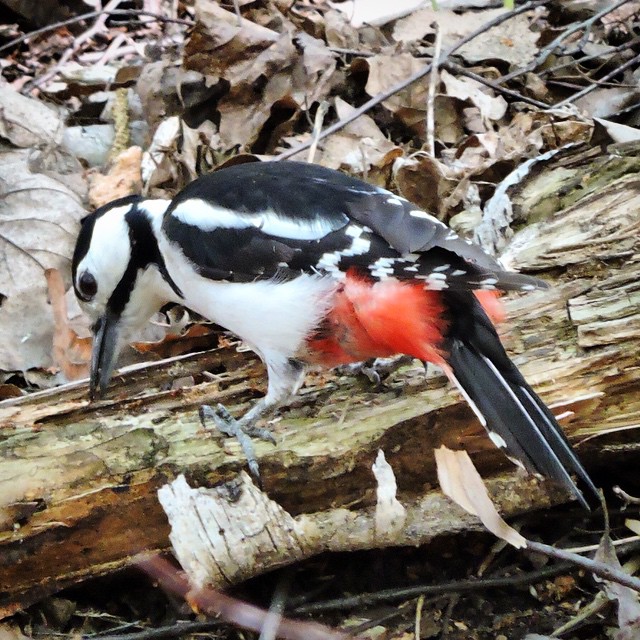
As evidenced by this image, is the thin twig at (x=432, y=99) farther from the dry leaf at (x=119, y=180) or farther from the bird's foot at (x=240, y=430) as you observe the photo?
the bird's foot at (x=240, y=430)

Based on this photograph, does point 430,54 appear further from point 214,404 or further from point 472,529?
point 472,529

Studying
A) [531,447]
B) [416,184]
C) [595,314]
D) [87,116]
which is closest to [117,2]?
[87,116]

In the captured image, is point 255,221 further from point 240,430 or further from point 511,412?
point 511,412

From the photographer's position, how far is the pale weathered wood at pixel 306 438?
180 centimetres

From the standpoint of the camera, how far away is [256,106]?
3625 mm

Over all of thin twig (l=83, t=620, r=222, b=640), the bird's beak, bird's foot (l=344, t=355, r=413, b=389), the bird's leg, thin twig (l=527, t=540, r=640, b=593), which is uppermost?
thin twig (l=527, t=540, r=640, b=593)

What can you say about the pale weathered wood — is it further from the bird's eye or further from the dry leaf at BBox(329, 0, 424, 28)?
the dry leaf at BBox(329, 0, 424, 28)

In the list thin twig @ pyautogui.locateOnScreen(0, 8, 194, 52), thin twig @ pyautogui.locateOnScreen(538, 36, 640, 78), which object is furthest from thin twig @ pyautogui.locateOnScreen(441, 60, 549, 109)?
thin twig @ pyautogui.locateOnScreen(0, 8, 194, 52)

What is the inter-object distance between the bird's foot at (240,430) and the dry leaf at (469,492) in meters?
0.54

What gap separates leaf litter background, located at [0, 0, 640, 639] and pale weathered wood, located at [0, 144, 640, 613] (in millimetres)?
341

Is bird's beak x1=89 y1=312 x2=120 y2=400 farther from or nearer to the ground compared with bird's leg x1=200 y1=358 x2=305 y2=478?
nearer to the ground

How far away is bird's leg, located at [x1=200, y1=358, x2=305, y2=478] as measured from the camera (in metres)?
1.89

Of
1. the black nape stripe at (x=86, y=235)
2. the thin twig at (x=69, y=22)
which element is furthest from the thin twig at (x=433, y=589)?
the thin twig at (x=69, y=22)

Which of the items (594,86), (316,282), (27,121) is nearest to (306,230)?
(316,282)
